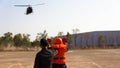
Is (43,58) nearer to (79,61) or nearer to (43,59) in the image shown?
(43,59)

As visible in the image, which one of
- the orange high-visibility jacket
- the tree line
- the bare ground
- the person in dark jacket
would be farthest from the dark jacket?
the tree line

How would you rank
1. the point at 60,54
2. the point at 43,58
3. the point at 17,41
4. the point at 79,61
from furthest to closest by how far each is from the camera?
1. the point at 17,41
2. the point at 79,61
3. the point at 60,54
4. the point at 43,58

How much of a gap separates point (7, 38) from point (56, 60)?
79.4 meters

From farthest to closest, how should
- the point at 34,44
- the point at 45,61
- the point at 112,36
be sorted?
1. the point at 112,36
2. the point at 34,44
3. the point at 45,61

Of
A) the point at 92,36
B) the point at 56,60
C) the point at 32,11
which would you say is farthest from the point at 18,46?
the point at 56,60

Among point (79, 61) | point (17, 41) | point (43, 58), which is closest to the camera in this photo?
point (43, 58)

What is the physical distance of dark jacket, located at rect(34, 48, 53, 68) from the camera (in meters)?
6.82

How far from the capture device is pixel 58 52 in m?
9.89

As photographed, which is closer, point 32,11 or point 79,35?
point 32,11

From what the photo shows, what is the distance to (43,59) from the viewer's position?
6848mm

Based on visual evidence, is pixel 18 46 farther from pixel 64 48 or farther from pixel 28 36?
pixel 64 48

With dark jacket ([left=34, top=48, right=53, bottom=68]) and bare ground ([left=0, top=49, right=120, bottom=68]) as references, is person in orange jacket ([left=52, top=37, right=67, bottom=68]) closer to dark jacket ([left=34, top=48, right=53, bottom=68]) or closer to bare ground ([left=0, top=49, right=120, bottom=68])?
dark jacket ([left=34, top=48, right=53, bottom=68])

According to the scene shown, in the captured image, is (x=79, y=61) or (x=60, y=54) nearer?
(x=60, y=54)

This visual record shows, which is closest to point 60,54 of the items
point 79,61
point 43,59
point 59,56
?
point 59,56
